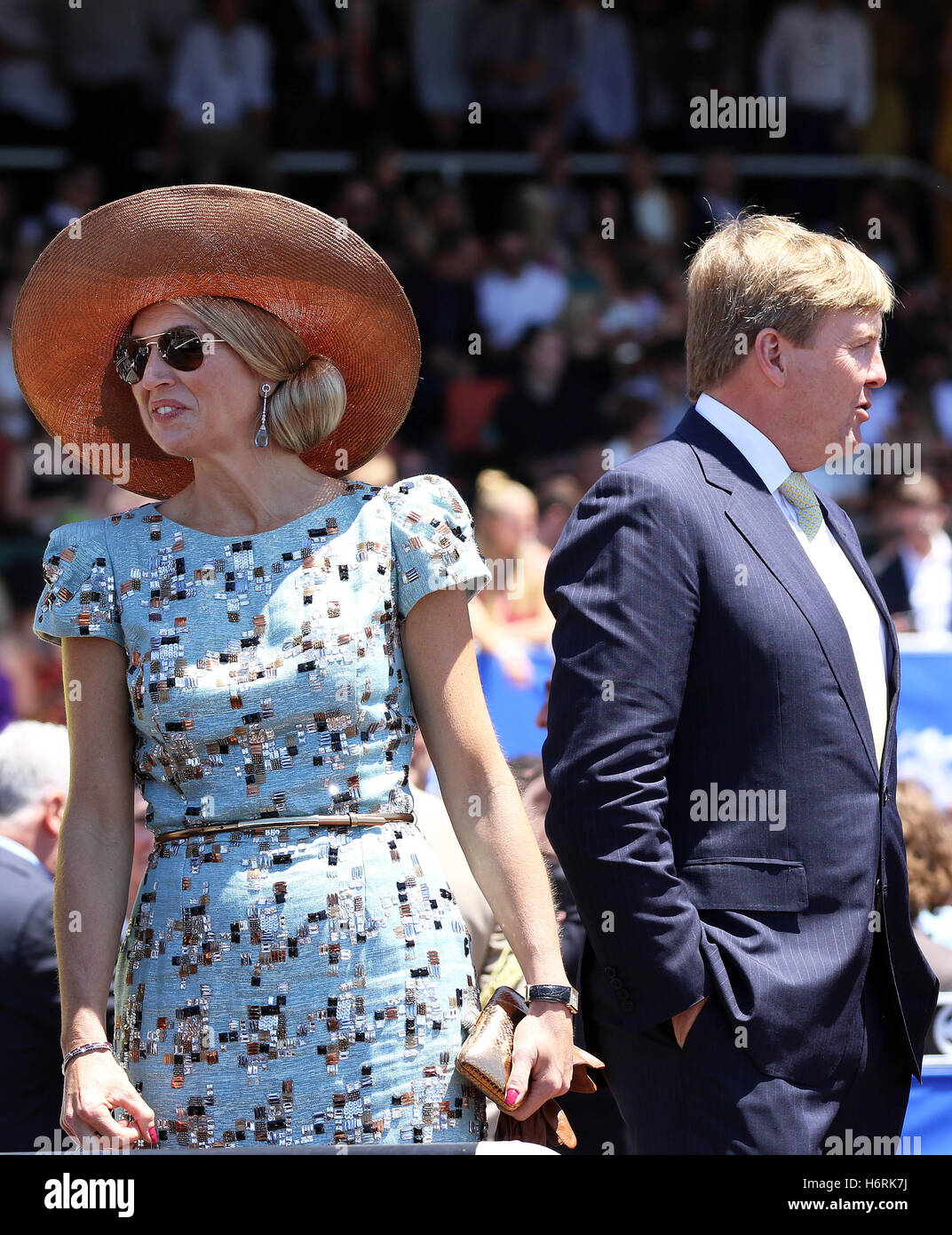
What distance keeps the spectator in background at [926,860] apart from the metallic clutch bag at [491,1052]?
A: 1967 mm

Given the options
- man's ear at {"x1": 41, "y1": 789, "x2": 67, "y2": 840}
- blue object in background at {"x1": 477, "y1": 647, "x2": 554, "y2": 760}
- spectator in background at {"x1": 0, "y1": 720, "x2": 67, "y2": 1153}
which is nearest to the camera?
spectator in background at {"x1": 0, "y1": 720, "x2": 67, "y2": 1153}

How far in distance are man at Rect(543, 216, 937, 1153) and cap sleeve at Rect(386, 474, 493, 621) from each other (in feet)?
0.52

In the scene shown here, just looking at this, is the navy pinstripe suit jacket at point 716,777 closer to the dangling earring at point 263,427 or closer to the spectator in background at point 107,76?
the dangling earring at point 263,427

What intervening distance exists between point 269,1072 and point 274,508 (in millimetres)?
822

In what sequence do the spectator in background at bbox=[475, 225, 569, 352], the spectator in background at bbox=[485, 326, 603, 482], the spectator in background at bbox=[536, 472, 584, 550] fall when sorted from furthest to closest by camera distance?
the spectator in background at bbox=[475, 225, 569, 352], the spectator in background at bbox=[485, 326, 603, 482], the spectator in background at bbox=[536, 472, 584, 550]

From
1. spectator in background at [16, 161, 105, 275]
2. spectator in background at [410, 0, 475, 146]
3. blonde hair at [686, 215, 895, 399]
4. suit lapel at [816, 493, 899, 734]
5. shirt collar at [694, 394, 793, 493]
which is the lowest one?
suit lapel at [816, 493, 899, 734]

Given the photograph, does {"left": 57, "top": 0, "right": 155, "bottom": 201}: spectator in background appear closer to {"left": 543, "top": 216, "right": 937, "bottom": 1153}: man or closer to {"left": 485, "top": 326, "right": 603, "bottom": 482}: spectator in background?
{"left": 485, "top": 326, "right": 603, "bottom": 482}: spectator in background

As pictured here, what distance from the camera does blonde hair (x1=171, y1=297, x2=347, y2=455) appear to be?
93.8 inches

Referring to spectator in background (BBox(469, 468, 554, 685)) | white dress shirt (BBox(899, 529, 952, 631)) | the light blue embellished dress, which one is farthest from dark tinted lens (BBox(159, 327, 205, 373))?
white dress shirt (BBox(899, 529, 952, 631))

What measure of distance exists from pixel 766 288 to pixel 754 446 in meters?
0.25

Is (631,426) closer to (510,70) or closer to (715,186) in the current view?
(715,186)

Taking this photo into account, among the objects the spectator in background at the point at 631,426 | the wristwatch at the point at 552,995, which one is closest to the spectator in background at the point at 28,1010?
the wristwatch at the point at 552,995
